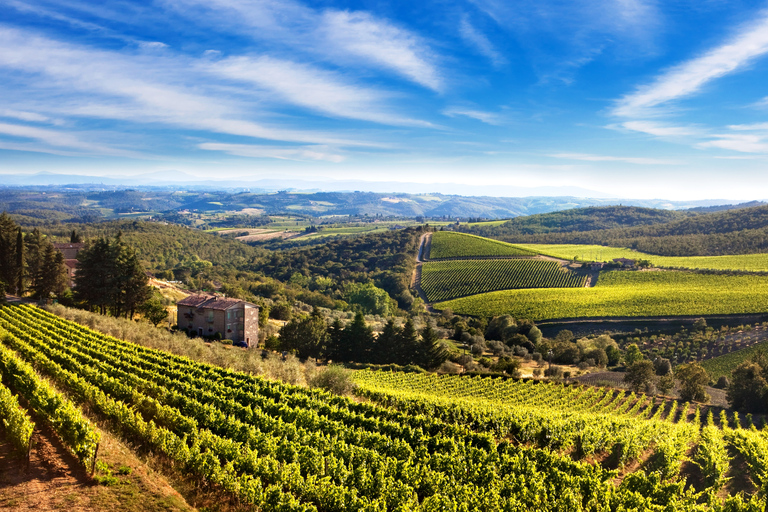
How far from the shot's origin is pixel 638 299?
91375 mm

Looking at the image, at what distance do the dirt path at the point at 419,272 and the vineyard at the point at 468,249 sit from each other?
11.9 feet

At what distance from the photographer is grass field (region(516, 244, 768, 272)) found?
110244mm

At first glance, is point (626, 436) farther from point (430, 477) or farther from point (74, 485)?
point (74, 485)

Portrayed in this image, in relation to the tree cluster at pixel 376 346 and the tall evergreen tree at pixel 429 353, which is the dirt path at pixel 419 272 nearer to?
the tree cluster at pixel 376 346

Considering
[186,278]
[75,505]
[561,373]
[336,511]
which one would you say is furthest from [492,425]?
[186,278]

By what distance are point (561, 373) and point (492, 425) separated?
34028mm

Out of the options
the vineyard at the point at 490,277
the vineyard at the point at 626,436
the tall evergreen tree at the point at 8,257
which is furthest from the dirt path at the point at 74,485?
the vineyard at the point at 490,277

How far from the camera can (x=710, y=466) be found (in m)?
19.7

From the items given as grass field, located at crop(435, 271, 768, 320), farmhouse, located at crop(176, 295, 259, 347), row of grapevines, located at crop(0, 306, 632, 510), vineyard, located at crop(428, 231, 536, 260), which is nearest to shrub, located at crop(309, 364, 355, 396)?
row of grapevines, located at crop(0, 306, 632, 510)

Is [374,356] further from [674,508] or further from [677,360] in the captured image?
[677,360]

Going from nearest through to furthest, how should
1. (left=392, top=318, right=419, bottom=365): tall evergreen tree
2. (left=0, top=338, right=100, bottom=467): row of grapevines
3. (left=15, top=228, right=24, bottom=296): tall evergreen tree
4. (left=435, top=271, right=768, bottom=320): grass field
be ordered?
1. (left=0, top=338, right=100, bottom=467): row of grapevines
2. (left=392, top=318, right=419, bottom=365): tall evergreen tree
3. (left=15, top=228, right=24, bottom=296): tall evergreen tree
4. (left=435, top=271, right=768, bottom=320): grass field

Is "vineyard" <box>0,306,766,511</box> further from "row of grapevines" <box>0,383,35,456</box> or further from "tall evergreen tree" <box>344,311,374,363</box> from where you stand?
"tall evergreen tree" <box>344,311,374,363</box>

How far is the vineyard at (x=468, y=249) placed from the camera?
14750 centimetres

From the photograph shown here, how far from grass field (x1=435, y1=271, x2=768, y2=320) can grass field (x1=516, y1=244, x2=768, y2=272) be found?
43.8 feet
